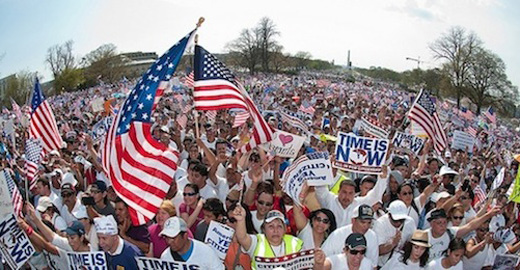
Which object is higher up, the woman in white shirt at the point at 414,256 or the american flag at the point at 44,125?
the american flag at the point at 44,125

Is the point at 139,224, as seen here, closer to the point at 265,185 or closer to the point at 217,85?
the point at 265,185

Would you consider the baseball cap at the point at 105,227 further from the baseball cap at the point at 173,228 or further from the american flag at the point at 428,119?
the american flag at the point at 428,119

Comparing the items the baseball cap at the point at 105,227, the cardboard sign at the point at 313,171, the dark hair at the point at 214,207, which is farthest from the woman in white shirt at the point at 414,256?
the baseball cap at the point at 105,227

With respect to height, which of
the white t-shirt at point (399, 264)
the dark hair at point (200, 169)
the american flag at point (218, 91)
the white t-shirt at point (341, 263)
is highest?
the american flag at point (218, 91)

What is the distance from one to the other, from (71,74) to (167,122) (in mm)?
53930

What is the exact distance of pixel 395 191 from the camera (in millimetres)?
7336

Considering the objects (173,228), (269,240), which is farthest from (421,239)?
(173,228)

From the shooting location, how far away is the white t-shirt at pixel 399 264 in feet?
15.5

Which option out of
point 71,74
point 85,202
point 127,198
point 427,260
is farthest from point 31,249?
point 71,74

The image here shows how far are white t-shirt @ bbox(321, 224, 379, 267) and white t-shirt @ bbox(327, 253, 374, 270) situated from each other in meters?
0.31

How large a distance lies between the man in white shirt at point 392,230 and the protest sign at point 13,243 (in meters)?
3.55

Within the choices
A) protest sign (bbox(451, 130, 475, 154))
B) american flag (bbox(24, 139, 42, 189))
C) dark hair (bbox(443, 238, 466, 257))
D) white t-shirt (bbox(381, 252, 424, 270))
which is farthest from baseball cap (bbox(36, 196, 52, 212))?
protest sign (bbox(451, 130, 475, 154))

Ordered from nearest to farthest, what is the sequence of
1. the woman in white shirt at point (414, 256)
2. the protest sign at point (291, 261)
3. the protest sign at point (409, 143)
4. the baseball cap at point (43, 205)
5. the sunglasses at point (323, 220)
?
the protest sign at point (291, 261) → the woman in white shirt at point (414, 256) → the sunglasses at point (323, 220) → the baseball cap at point (43, 205) → the protest sign at point (409, 143)

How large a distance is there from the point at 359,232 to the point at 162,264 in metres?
1.96
